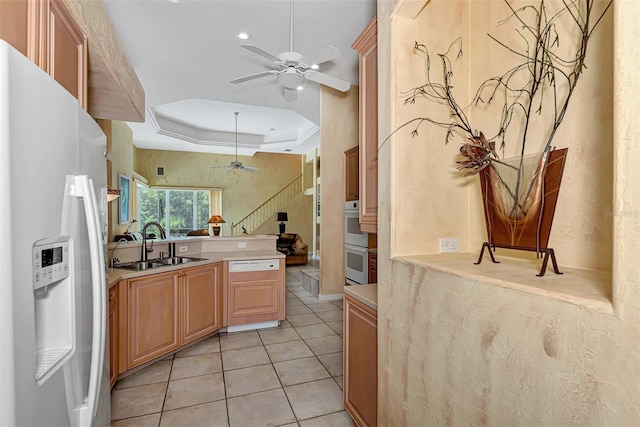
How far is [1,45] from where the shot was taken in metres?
0.71

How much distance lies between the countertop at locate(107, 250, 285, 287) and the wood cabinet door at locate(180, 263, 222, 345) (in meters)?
0.07

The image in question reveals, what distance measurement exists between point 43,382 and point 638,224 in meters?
1.55

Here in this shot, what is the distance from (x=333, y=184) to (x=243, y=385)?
343 cm

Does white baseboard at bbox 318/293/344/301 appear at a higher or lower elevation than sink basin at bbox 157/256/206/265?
lower

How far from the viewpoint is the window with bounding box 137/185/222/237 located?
32.9 ft

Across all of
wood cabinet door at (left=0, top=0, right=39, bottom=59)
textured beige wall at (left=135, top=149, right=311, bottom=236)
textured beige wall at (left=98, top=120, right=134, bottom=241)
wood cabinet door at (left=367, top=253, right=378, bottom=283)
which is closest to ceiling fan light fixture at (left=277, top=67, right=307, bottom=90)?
wood cabinet door at (left=0, top=0, right=39, bottom=59)

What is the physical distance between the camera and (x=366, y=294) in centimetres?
208

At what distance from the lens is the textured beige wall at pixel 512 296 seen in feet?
2.42

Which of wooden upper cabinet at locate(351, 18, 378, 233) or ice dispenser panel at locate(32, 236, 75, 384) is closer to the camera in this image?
ice dispenser panel at locate(32, 236, 75, 384)

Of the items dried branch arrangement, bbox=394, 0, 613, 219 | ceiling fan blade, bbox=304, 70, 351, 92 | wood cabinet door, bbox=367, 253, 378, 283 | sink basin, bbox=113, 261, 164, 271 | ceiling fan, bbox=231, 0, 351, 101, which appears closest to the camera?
dried branch arrangement, bbox=394, 0, 613, 219

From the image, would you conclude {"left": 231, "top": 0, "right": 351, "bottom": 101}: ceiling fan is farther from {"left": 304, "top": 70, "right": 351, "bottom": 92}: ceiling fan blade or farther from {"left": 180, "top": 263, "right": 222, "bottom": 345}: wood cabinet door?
{"left": 180, "top": 263, "right": 222, "bottom": 345}: wood cabinet door

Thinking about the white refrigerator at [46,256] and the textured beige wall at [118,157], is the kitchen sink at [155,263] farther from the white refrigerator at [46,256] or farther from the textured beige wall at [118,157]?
the white refrigerator at [46,256]

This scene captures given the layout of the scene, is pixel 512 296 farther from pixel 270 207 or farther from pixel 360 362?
pixel 270 207

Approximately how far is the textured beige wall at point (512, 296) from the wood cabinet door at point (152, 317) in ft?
7.39
